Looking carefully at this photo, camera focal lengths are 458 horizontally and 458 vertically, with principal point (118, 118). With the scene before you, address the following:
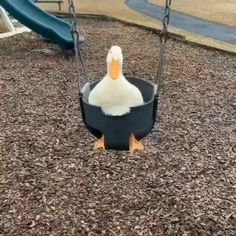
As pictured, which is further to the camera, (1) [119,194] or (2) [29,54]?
(2) [29,54]

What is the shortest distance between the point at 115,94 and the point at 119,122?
0.39 ft

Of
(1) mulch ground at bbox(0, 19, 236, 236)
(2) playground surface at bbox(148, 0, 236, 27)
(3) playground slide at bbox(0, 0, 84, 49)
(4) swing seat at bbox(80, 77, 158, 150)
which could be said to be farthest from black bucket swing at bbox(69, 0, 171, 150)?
(2) playground surface at bbox(148, 0, 236, 27)

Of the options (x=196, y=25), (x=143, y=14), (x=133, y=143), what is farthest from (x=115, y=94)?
(x=143, y=14)

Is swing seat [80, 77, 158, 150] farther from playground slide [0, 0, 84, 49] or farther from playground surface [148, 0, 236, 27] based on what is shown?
playground surface [148, 0, 236, 27]

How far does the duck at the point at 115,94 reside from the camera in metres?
1.74

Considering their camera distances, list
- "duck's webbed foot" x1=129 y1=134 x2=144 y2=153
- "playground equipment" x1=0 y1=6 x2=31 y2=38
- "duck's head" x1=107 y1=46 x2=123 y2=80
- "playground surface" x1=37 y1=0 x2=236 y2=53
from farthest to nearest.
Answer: "playground equipment" x1=0 y1=6 x2=31 y2=38
"playground surface" x1=37 y1=0 x2=236 y2=53
"duck's webbed foot" x1=129 y1=134 x2=144 y2=153
"duck's head" x1=107 y1=46 x2=123 y2=80

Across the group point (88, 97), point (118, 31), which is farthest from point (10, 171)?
point (118, 31)

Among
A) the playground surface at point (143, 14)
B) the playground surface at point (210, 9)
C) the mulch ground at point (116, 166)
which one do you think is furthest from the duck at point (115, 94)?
the playground surface at point (210, 9)

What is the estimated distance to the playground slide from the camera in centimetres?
498

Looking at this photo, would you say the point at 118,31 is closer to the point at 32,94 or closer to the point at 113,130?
the point at 32,94

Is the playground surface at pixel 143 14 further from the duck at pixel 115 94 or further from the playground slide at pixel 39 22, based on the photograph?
the duck at pixel 115 94

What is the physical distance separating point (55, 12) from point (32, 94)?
4.39 metres

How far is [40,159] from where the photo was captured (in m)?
2.69

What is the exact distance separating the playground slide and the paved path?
2115 millimetres
